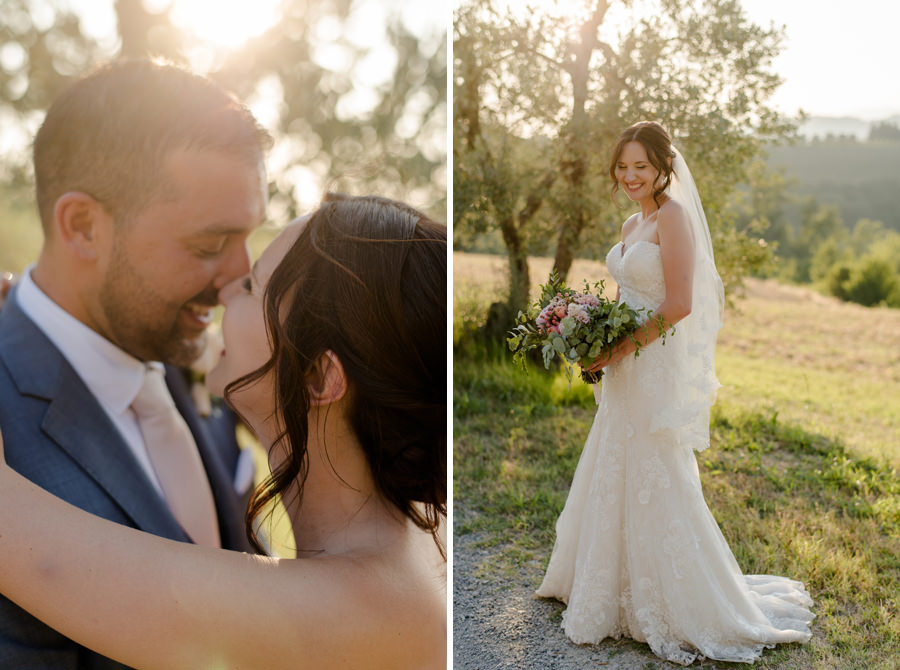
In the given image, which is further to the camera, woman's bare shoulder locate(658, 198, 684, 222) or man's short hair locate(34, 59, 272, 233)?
woman's bare shoulder locate(658, 198, 684, 222)

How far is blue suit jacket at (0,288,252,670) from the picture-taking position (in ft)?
4.90

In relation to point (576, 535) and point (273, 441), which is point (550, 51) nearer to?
point (576, 535)

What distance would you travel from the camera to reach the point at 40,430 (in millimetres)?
1580

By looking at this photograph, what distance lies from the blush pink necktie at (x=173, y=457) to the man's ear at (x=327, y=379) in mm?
694

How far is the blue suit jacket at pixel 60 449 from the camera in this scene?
149 centimetres

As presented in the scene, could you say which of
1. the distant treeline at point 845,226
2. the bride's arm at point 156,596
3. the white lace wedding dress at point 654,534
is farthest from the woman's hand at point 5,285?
the distant treeline at point 845,226

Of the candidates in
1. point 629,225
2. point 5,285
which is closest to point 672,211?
point 629,225

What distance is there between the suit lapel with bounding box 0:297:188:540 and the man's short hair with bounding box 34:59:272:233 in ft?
1.14

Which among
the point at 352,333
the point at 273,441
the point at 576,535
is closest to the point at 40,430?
the point at 273,441

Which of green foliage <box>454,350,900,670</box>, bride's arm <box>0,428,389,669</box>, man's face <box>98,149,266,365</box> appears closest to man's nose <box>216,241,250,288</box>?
man's face <box>98,149,266,365</box>

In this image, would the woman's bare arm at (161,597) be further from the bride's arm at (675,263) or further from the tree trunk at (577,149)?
the tree trunk at (577,149)

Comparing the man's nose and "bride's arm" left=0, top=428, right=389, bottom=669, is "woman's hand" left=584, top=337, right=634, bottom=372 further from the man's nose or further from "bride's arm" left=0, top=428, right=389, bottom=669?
"bride's arm" left=0, top=428, right=389, bottom=669

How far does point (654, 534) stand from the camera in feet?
8.89

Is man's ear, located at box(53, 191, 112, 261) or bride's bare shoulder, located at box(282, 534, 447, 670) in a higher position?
man's ear, located at box(53, 191, 112, 261)
